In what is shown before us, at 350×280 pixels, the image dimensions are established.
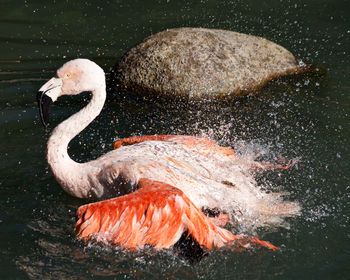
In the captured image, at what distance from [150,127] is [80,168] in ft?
7.44

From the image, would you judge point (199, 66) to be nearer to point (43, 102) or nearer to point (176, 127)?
point (176, 127)

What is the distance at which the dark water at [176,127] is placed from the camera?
4543 millimetres

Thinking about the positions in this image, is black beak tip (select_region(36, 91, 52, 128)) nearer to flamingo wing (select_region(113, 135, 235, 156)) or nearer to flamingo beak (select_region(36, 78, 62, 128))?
flamingo beak (select_region(36, 78, 62, 128))

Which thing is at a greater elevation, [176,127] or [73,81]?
[73,81]

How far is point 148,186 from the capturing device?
14.5 ft

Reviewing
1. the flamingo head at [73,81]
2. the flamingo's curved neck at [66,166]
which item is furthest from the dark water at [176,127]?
the flamingo head at [73,81]

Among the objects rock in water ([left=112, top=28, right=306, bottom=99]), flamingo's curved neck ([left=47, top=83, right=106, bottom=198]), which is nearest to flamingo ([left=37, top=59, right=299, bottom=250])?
flamingo's curved neck ([left=47, top=83, right=106, bottom=198])

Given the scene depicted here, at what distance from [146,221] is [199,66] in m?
4.33

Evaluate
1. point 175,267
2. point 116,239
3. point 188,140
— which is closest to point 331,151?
point 188,140

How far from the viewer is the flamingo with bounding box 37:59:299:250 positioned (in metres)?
4.18

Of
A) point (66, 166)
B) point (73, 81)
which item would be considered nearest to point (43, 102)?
point (73, 81)

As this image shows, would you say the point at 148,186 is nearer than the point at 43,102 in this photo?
Yes

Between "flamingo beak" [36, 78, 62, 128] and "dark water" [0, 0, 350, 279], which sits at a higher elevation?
"flamingo beak" [36, 78, 62, 128]

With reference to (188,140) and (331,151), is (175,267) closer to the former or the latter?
(188,140)
